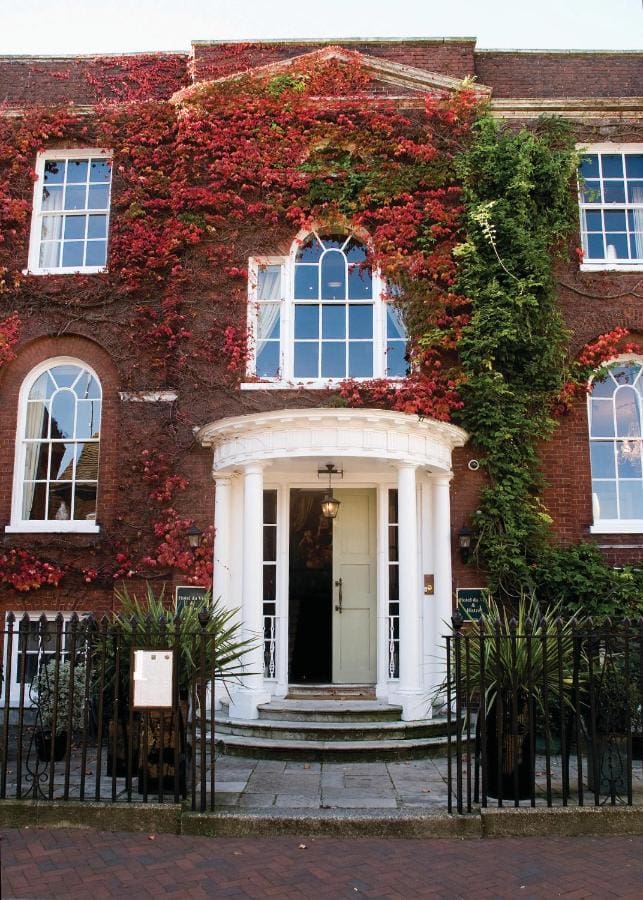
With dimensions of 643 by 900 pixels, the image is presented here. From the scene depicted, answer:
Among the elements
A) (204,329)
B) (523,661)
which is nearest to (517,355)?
(204,329)

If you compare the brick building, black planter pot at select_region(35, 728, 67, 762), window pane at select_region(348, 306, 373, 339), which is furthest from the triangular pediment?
black planter pot at select_region(35, 728, 67, 762)

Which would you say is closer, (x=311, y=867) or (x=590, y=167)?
(x=311, y=867)

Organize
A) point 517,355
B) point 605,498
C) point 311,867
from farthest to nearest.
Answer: point 605,498, point 517,355, point 311,867

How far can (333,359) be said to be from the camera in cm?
1169

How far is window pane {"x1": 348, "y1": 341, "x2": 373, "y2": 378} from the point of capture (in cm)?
1163

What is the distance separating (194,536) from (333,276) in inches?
175

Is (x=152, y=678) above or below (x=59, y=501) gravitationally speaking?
below

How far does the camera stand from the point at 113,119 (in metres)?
12.5

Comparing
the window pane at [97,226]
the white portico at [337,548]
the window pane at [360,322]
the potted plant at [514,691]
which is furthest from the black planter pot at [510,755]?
the window pane at [97,226]

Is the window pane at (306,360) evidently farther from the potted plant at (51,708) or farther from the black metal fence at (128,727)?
the potted plant at (51,708)

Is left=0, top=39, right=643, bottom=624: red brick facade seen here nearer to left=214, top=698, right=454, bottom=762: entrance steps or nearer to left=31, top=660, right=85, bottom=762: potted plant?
left=31, top=660, right=85, bottom=762: potted plant

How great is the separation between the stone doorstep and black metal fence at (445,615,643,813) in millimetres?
171

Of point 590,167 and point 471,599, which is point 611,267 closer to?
point 590,167

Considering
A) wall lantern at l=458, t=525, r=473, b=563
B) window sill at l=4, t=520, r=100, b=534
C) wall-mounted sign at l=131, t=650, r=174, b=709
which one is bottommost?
wall-mounted sign at l=131, t=650, r=174, b=709
